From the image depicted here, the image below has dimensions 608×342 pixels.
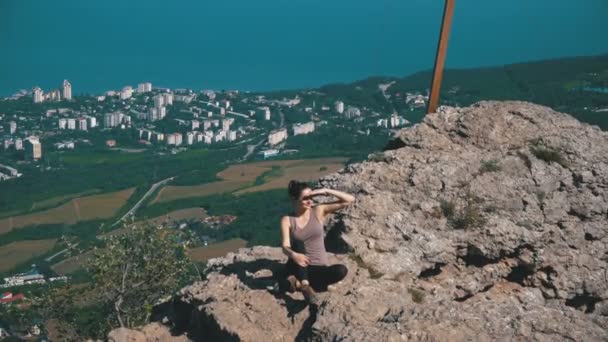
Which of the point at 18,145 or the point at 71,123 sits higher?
the point at 71,123

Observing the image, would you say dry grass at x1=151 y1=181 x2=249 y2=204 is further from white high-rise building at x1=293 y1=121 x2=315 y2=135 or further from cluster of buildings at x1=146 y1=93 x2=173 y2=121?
cluster of buildings at x1=146 y1=93 x2=173 y2=121

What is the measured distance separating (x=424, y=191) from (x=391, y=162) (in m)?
0.88

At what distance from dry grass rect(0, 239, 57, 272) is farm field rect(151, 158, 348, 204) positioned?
10.7 meters

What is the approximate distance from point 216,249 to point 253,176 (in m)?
28.3

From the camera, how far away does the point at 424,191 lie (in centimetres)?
1024

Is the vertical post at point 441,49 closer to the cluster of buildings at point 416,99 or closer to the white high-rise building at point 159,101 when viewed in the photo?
the cluster of buildings at point 416,99

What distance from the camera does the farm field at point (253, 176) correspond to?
2175 inches

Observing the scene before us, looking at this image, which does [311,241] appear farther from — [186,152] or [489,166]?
[186,152]

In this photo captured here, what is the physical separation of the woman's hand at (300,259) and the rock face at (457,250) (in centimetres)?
47

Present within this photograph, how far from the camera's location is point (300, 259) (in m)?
8.16

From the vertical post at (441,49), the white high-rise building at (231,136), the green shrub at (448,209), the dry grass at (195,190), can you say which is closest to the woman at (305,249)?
the green shrub at (448,209)

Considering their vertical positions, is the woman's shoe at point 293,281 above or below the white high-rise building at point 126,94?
above

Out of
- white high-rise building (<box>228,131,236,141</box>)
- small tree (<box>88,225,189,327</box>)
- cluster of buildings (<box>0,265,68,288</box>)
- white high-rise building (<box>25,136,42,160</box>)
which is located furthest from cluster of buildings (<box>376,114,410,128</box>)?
small tree (<box>88,225,189,327</box>)

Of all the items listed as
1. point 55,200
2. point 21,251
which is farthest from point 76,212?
point 21,251
